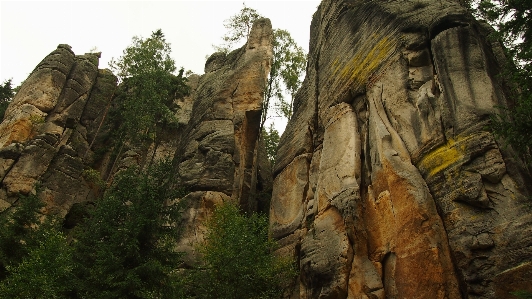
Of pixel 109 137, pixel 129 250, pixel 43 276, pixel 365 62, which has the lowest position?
pixel 43 276

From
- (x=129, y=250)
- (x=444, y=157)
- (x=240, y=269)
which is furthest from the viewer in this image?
(x=240, y=269)

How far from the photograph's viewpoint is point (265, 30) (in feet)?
108

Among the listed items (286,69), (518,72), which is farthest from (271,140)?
(518,72)

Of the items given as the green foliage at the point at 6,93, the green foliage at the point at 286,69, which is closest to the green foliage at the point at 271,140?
the green foliage at the point at 286,69

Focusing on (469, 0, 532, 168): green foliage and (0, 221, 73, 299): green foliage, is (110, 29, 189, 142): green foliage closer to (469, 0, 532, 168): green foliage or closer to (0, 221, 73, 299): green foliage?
(0, 221, 73, 299): green foliage

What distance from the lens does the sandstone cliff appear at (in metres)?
24.4

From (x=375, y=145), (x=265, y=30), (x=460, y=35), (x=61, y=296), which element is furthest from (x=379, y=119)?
(x=265, y=30)

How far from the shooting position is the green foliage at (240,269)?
53.6 feet

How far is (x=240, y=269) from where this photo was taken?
53.8 ft

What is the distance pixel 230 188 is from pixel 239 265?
24.0 ft

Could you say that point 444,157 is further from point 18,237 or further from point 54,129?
point 54,129

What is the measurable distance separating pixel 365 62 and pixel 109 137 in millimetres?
19933

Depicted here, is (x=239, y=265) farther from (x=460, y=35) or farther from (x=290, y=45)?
(x=290, y=45)

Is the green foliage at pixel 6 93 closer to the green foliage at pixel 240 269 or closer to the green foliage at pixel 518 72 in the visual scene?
the green foliage at pixel 240 269
